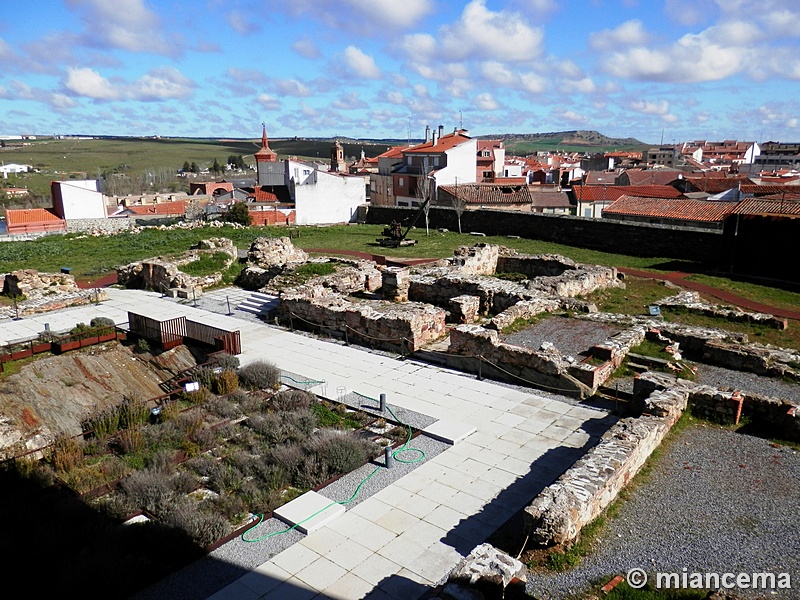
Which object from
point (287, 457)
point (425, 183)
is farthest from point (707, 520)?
point (425, 183)

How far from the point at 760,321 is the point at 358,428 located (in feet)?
41.2

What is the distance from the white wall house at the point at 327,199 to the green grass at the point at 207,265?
24575 mm

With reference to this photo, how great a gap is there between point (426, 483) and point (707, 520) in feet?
13.6

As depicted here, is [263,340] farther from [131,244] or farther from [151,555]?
[131,244]

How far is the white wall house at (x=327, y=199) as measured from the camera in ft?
165

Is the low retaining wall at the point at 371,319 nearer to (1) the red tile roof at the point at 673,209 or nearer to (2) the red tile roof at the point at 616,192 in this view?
(1) the red tile roof at the point at 673,209

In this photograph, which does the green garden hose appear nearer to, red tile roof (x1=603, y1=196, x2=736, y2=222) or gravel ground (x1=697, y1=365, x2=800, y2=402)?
gravel ground (x1=697, y1=365, x2=800, y2=402)

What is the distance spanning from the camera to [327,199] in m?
50.9

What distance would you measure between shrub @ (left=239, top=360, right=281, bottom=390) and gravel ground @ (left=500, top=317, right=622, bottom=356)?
19.7 feet

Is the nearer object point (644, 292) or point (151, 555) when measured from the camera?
point (151, 555)

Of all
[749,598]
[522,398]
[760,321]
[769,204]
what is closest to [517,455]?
[522,398]

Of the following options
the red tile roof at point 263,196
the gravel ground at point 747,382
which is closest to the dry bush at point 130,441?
the gravel ground at point 747,382

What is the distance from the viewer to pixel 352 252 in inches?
1214

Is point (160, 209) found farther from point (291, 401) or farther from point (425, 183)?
point (291, 401)
